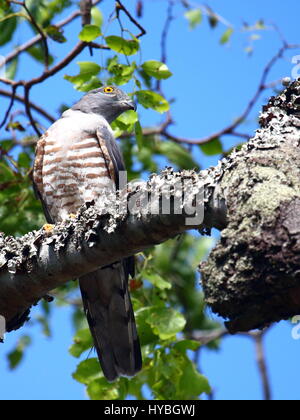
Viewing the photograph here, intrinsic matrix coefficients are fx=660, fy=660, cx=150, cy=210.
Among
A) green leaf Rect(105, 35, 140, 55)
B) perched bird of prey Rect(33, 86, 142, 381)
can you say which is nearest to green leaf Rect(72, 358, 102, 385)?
perched bird of prey Rect(33, 86, 142, 381)

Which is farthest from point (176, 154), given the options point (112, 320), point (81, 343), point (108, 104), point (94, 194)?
point (81, 343)

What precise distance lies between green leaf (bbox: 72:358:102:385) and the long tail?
140 mm

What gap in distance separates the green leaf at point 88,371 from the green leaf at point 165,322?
56 cm

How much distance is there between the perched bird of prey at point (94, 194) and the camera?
16.3ft

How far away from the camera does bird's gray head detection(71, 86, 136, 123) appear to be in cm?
645

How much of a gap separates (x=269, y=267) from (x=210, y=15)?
19.9ft

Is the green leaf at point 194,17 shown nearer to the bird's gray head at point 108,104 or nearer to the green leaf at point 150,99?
the bird's gray head at point 108,104

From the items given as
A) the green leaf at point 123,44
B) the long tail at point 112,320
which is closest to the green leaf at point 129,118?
the green leaf at point 123,44

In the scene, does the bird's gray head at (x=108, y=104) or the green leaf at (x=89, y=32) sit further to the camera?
the bird's gray head at (x=108, y=104)

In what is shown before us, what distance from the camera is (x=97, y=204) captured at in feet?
10.9

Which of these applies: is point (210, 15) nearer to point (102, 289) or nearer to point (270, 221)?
point (102, 289)

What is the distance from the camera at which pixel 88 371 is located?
5.04 meters

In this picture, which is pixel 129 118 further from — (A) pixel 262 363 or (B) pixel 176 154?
(A) pixel 262 363

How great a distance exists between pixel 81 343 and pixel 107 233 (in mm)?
2233
